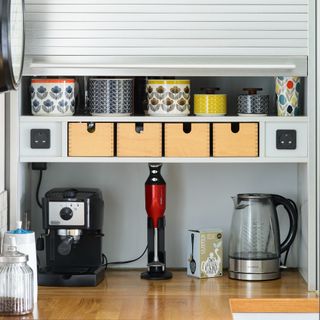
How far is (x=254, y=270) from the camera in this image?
318 cm

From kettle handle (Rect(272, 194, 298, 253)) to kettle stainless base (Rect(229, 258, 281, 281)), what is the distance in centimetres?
7

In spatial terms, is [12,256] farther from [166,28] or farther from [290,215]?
[290,215]

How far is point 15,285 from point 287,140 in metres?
1.03

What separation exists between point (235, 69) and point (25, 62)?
69cm

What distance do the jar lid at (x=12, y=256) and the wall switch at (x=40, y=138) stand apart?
50 cm

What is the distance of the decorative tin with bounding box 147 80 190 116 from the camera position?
3.10 metres

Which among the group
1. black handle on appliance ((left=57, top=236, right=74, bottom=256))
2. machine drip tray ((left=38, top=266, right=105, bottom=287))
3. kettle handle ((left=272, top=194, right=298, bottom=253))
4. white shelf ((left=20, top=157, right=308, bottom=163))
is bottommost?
machine drip tray ((left=38, top=266, right=105, bottom=287))

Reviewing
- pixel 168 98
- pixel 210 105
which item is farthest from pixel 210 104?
pixel 168 98

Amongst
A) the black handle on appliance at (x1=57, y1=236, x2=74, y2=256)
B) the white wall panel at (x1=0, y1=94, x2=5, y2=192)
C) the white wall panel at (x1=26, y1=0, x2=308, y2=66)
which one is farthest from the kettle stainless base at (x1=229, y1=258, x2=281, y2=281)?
the white wall panel at (x1=0, y1=94, x2=5, y2=192)

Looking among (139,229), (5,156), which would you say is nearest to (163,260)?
(139,229)

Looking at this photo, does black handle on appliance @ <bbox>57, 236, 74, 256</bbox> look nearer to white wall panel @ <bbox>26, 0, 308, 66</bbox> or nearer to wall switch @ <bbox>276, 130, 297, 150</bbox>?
white wall panel @ <bbox>26, 0, 308, 66</bbox>

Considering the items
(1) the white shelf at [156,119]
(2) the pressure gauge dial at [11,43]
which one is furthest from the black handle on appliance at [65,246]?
(2) the pressure gauge dial at [11,43]

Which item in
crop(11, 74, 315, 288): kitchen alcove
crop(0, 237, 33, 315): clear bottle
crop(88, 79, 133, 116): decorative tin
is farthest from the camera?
crop(11, 74, 315, 288): kitchen alcove

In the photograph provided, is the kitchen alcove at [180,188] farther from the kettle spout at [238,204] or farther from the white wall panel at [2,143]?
the white wall panel at [2,143]
